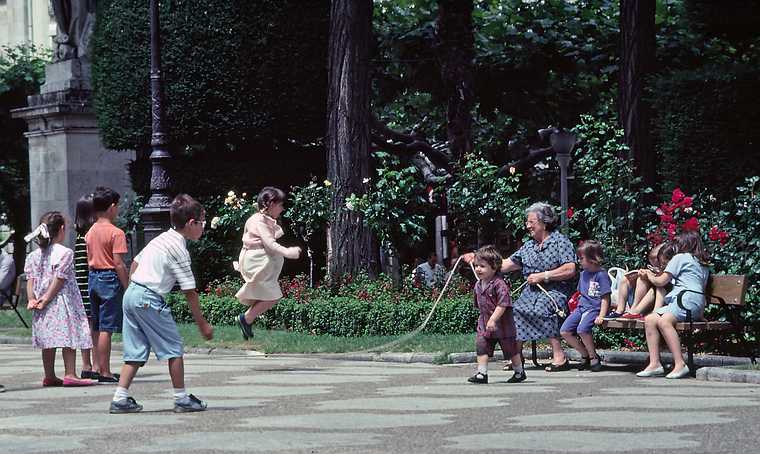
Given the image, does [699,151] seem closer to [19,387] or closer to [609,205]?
[609,205]

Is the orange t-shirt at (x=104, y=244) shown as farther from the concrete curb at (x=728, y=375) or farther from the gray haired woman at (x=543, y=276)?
the concrete curb at (x=728, y=375)

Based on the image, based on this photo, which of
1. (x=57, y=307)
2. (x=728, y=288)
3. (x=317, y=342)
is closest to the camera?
(x=57, y=307)

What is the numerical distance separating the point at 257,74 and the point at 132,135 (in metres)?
2.28

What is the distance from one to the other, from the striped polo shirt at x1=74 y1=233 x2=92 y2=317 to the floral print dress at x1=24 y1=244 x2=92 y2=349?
644mm

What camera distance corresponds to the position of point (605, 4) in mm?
32750

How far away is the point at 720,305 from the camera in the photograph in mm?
14039

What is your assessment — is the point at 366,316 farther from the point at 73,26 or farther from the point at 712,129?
the point at 73,26

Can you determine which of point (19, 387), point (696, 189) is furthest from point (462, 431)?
point (696, 189)

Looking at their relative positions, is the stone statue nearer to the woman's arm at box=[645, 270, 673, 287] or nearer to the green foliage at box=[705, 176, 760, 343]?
the green foliage at box=[705, 176, 760, 343]

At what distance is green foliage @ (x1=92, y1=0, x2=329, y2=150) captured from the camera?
24.0m

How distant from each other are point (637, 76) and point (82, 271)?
10468mm

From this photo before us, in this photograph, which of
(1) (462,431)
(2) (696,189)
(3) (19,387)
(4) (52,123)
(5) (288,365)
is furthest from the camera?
(4) (52,123)

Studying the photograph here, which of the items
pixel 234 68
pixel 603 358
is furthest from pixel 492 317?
pixel 234 68

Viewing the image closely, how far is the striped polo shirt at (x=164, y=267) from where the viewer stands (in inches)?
412
